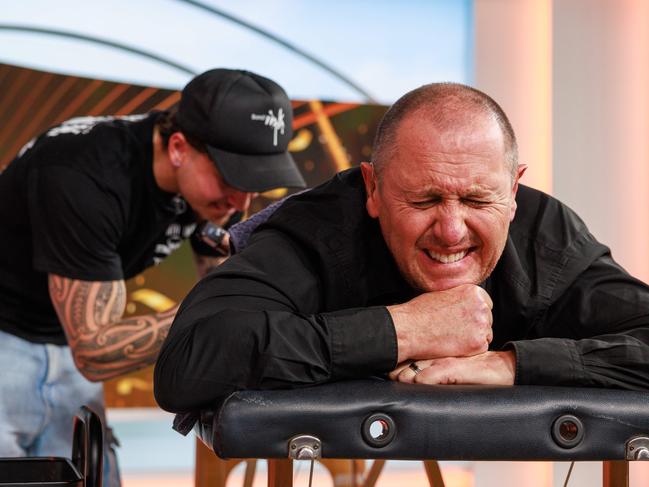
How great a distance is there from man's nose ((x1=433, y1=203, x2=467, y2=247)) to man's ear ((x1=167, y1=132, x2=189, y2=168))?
3.46 feet

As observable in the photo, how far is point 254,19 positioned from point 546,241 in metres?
2.65

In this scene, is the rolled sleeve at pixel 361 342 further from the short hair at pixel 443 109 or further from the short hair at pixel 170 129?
the short hair at pixel 170 129

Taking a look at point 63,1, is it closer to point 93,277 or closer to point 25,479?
point 93,277

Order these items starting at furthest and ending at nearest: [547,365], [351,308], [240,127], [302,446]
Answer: [240,127], [351,308], [547,365], [302,446]

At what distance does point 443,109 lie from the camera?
5.05 ft

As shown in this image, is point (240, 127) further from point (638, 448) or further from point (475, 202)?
point (638, 448)

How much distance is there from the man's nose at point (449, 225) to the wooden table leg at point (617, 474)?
39 centimetres

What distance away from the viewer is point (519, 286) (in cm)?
163

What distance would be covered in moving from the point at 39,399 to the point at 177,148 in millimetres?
721

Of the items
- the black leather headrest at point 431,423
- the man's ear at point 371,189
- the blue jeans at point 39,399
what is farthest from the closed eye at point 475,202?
the blue jeans at point 39,399

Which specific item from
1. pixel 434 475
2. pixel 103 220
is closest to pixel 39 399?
pixel 103 220

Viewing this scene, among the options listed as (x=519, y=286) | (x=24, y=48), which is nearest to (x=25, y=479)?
(x=519, y=286)

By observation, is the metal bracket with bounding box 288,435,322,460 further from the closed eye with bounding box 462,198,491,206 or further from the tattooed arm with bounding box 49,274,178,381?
the tattooed arm with bounding box 49,274,178,381

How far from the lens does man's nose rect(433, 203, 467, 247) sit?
4.86ft
